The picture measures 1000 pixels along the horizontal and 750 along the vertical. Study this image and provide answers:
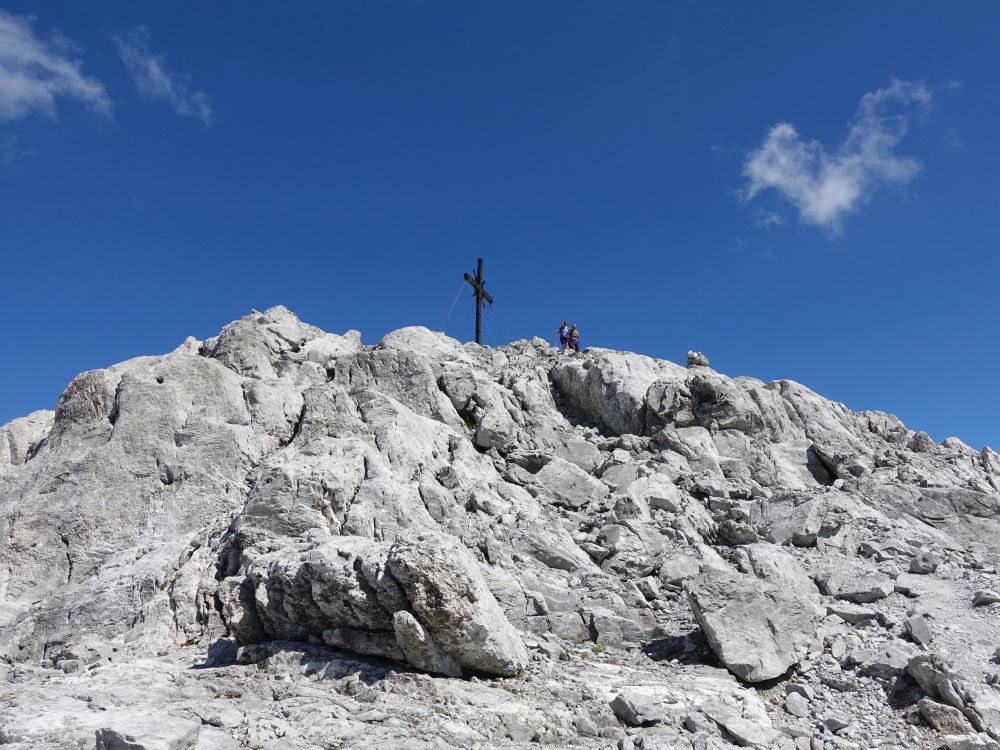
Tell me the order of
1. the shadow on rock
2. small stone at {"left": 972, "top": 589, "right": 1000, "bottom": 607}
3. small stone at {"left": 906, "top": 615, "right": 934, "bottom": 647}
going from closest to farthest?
the shadow on rock, small stone at {"left": 906, "top": 615, "right": 934, "bottom": 647}, small stone at {"left": 972, "top": 589, "right": 1000, "bottom": 607}

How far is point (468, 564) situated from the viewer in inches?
536

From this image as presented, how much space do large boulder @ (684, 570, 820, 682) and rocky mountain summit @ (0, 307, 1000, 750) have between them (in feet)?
0.21

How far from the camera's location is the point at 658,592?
19.0m

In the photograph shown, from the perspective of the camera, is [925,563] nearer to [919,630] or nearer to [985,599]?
[985,599]

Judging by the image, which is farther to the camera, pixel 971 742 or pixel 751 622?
pixel 751 622

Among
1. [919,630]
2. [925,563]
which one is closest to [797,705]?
[919,630]

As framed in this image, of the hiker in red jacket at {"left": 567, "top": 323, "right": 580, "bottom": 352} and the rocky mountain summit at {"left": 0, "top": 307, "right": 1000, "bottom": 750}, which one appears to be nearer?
the rocky mountain summit at {"left": 0, "top": 307, "right": 1000, "bottom": 750}

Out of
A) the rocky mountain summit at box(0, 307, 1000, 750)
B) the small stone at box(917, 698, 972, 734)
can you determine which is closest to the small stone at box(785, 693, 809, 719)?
the rocky mountain summit at box(0, 307, 1000, 750)

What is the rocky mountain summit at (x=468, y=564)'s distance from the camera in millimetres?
12406

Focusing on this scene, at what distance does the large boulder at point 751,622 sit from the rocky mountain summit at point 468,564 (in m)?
0.07

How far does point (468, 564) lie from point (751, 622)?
6.79 meters

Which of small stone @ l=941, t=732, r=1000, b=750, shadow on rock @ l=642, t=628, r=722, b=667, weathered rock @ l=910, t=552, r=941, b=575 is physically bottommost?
small stone @ l=941, t=732, r=1000, b=750

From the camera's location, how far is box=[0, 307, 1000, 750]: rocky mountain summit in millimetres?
12406

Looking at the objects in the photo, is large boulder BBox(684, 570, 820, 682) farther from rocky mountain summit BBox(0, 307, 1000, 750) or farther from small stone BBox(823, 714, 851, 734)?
small stone BBox(823, 714, 851, 734)
